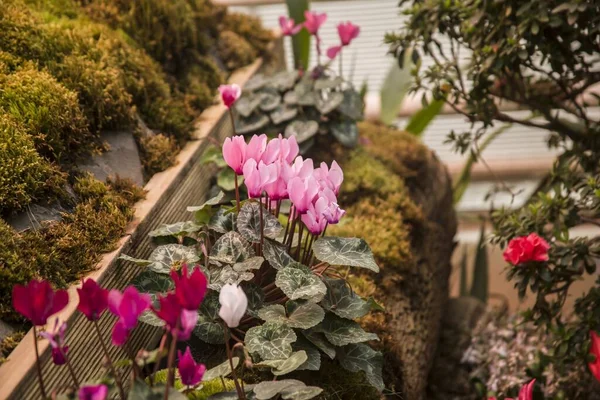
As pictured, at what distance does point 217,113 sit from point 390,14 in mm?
1995

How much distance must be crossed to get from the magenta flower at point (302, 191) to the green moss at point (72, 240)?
58 cm

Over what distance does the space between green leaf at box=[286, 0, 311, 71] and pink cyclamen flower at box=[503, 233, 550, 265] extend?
1497mm

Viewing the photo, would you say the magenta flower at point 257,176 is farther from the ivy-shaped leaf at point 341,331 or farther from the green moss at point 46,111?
the green moss at point 46,111

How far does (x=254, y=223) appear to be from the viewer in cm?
190

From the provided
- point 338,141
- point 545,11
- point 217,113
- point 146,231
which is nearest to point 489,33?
point 545,11

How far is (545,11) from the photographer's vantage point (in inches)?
82.7

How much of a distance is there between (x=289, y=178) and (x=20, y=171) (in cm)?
72

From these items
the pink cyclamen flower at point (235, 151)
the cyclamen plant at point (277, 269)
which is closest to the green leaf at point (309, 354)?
the cyclamen plant at point (277, 269)

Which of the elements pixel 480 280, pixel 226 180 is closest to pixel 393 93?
pixel 480 280

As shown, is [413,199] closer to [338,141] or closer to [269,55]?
[338,141]

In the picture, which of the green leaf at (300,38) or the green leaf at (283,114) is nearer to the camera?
the green leaf at (283,114)

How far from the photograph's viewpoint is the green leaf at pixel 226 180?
2.55 m

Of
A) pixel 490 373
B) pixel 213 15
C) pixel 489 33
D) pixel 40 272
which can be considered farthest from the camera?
pixel 213 15

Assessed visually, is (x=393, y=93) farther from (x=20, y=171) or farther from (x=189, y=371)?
(x=189, y=371)
